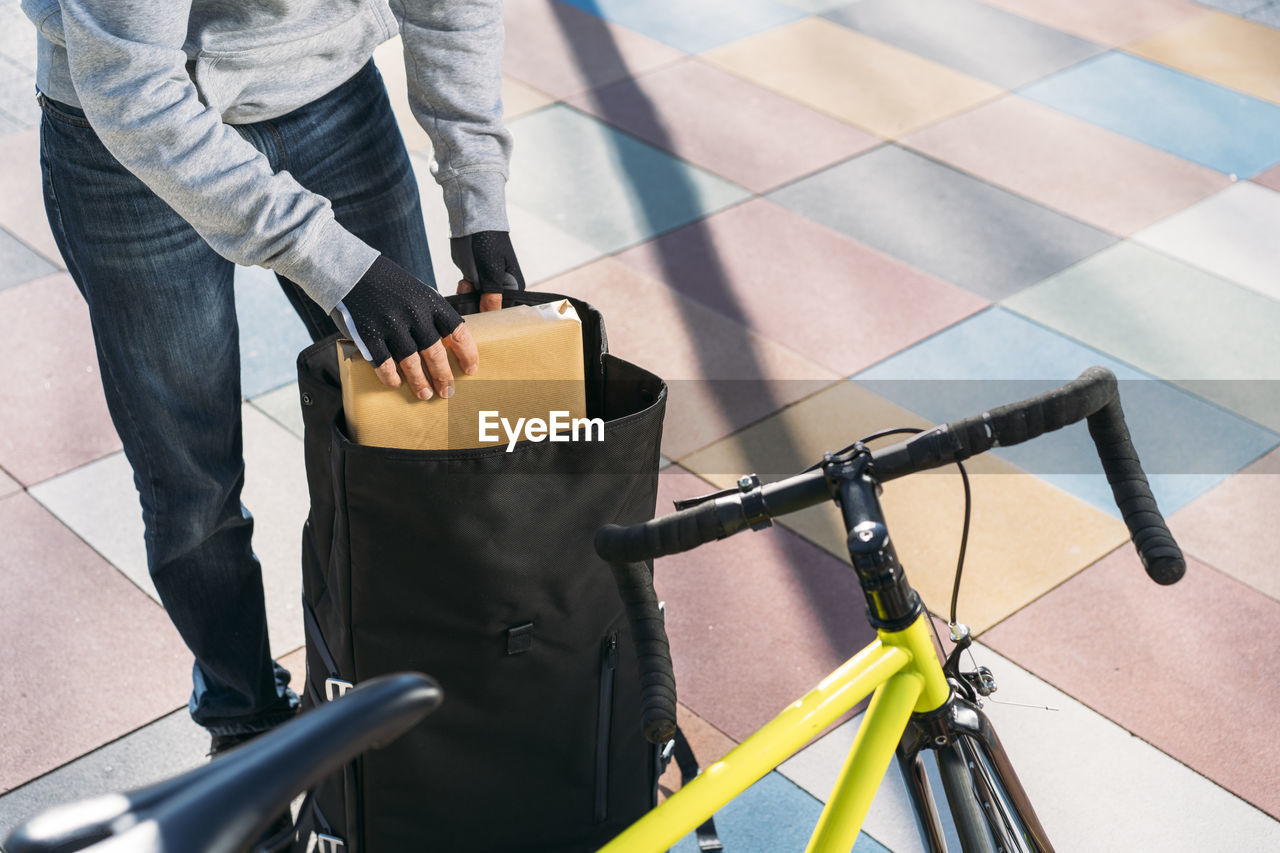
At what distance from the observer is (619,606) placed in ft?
5.90

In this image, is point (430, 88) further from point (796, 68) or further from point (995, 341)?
point (796, 68)

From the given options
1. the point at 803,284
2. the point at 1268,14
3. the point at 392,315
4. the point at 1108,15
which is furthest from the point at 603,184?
the point at 1268,14

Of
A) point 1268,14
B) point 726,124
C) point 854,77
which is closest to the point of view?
point 726,124

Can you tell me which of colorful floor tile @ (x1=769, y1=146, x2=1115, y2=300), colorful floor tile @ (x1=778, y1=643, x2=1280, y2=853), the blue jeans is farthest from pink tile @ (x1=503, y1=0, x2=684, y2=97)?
colorful floor tile @ (x1=778, y1=643, x2=1280, y2=853)

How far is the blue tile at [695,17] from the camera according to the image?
5.30 m

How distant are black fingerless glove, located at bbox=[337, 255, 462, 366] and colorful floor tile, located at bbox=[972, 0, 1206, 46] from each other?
14.7 feet

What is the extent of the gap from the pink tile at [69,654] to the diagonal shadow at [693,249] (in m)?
1.29

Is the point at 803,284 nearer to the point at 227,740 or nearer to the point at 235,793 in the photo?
the point at 227,740

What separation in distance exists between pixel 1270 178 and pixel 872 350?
181 cm

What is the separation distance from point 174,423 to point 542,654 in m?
0.65

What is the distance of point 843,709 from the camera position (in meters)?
1.37

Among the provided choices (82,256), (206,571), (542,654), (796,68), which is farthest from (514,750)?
(796,68)

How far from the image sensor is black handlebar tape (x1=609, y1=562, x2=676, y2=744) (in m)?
1.27

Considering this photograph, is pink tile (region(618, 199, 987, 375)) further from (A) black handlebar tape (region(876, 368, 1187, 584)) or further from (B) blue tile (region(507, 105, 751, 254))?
(A) black handlebar tape (region(876, 368, 1187, 584))
